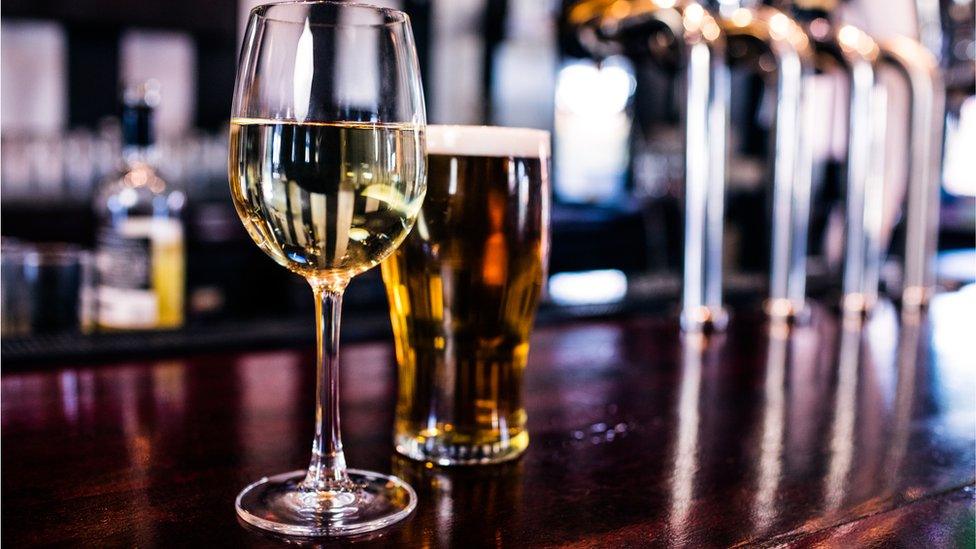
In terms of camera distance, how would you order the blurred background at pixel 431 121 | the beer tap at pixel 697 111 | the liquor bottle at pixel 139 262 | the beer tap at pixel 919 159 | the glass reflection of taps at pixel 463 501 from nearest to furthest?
1. the glass reflection of taps at pixel 463 501
2. the beer tap at pixel 697 111
3. the liquor bottle at pixel 139 262
4. the beer tap at pixel 919 159
5. the blurred background at pixel 431 121

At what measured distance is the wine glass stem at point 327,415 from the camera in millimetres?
494

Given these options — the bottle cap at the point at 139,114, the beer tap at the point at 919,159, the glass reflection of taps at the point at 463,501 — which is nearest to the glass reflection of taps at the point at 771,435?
the glass reflection of taps at the point at 463,501

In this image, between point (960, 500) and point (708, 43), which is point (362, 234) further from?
point (708, 43)

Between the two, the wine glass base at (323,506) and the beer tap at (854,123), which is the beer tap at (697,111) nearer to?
the beer tap at (854,123)

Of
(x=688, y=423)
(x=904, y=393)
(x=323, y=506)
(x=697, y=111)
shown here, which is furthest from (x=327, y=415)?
(x=697, y=111)

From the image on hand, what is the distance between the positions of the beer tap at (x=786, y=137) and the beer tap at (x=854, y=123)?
2.2 inches

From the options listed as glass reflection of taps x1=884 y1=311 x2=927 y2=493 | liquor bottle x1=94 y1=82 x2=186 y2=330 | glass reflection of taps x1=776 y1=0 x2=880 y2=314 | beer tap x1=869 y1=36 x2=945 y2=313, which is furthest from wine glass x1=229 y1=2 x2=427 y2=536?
beer tap x1=869 y1=36 x2=945 y2=313

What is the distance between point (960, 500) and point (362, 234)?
13.8 inches

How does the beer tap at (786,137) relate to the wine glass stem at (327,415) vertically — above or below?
above

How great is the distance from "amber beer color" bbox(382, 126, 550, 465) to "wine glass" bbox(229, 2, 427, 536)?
3.2 inches

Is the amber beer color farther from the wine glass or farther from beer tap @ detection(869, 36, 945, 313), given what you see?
beer tap @ detection(869, 36, 945, 313)

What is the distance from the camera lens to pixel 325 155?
18.9 inches

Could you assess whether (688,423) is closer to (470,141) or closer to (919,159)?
(470,141)

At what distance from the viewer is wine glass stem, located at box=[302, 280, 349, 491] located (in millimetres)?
494
